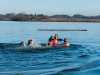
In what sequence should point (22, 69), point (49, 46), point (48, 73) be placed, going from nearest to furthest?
1. point (48, 73)
2. point (22, 69)
3. point (49, 46)

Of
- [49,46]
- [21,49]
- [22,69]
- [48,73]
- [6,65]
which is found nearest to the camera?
[48,73]

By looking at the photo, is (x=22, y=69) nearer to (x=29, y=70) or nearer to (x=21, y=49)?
(x=29, y=70)

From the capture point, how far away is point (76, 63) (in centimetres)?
2044

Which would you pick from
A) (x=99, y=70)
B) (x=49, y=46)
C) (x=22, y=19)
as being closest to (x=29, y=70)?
(x=99, y=70)

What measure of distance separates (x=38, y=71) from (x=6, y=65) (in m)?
3.06

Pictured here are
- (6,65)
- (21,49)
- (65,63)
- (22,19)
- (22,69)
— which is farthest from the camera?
(22,19)

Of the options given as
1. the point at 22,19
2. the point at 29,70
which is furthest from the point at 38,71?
the point at 22,19

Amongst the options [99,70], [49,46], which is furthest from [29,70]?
[49,46]

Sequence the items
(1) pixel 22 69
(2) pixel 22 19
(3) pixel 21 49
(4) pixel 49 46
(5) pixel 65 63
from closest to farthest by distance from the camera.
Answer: (1) pixel 22 69
(5) pixel 65 63
(3) pixel 21 49
(4) pixel 49 46
(2) pixel 22 19

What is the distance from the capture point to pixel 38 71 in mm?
16906

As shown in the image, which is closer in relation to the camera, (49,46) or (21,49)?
(21,49)

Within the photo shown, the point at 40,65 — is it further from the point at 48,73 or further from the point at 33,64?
the point at 48,73

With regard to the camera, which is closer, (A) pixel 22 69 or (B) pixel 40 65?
(A) pixel 22 69

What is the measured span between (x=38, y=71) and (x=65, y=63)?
152 inches
